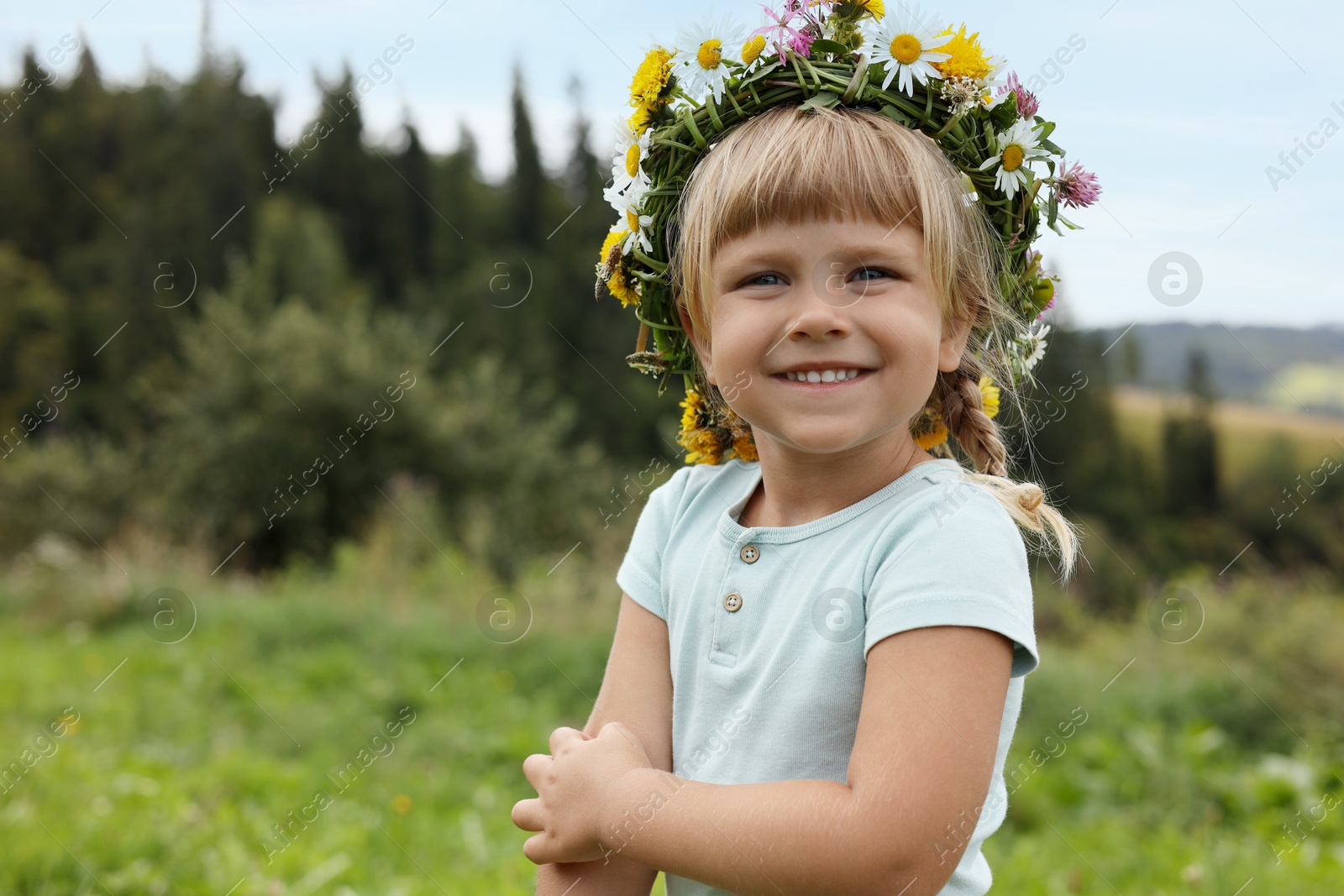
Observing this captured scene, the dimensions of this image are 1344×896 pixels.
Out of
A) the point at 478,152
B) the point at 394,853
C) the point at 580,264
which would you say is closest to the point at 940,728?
the point at 394,853

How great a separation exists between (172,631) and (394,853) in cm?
379

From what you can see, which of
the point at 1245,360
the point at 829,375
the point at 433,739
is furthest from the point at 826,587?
the point at 1245,360

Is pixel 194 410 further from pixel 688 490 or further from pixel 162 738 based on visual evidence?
pixel 688 490

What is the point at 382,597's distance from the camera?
7883 millimetres

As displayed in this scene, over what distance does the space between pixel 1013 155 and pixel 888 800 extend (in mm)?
1002

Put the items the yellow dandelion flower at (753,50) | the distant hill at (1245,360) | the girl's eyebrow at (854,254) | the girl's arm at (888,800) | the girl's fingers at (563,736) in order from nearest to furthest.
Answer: the girl's arm at (888,800) → the girl's eyebrow at (854,254) → the girl's fingers at (563,736) → the yellow dandelion flower at (753,50) → the distant hill at (1245,360)

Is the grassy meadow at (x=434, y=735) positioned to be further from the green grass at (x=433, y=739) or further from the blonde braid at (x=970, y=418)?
the blonde braid at (x=970, y=418)

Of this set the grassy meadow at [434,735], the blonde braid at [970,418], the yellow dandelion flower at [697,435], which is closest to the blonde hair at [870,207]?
the blonde braid at [970,418]

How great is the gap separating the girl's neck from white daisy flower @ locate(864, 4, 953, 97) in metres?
0.55

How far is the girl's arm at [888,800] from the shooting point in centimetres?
129

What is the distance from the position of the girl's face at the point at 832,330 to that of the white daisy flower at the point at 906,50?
28cm

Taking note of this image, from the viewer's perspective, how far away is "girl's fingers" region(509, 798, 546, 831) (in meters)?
1.53

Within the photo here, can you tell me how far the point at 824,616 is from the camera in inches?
58.4

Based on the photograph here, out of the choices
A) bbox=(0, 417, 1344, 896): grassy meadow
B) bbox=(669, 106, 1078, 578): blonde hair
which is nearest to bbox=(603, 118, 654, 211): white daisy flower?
bbox=(669, 106, 1078, 578): blonde hair
